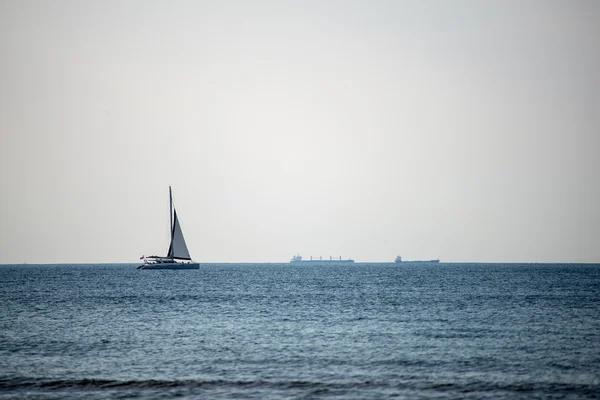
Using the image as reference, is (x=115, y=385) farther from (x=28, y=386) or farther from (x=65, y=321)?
(x=65, y=321)

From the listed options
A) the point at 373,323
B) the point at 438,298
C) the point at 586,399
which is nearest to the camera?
the point at 586,399

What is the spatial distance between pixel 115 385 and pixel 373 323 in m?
31.8

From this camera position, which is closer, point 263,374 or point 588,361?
point 263,374

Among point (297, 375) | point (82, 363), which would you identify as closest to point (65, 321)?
point (82, 363)

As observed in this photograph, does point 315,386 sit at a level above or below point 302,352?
below

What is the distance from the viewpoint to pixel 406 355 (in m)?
44.2

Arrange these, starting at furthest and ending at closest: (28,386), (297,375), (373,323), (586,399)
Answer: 1. (373,323)
2. (297,375)
3. (28,386)
4. (586,399)

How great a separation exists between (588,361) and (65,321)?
161 feet

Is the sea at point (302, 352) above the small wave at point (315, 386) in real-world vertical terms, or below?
above

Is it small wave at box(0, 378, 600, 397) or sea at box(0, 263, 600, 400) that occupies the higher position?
sea at box(0, 263, 600, 400)

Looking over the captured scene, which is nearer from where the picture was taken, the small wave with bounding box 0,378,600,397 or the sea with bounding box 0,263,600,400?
the small wave with bounding box 0,378,600,397

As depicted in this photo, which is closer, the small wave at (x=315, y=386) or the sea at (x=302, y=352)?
the small wave at (x=315, y=386)

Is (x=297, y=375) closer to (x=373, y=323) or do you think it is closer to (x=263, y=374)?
(x=263, y=374)

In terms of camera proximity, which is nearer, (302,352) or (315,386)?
(315,386)
